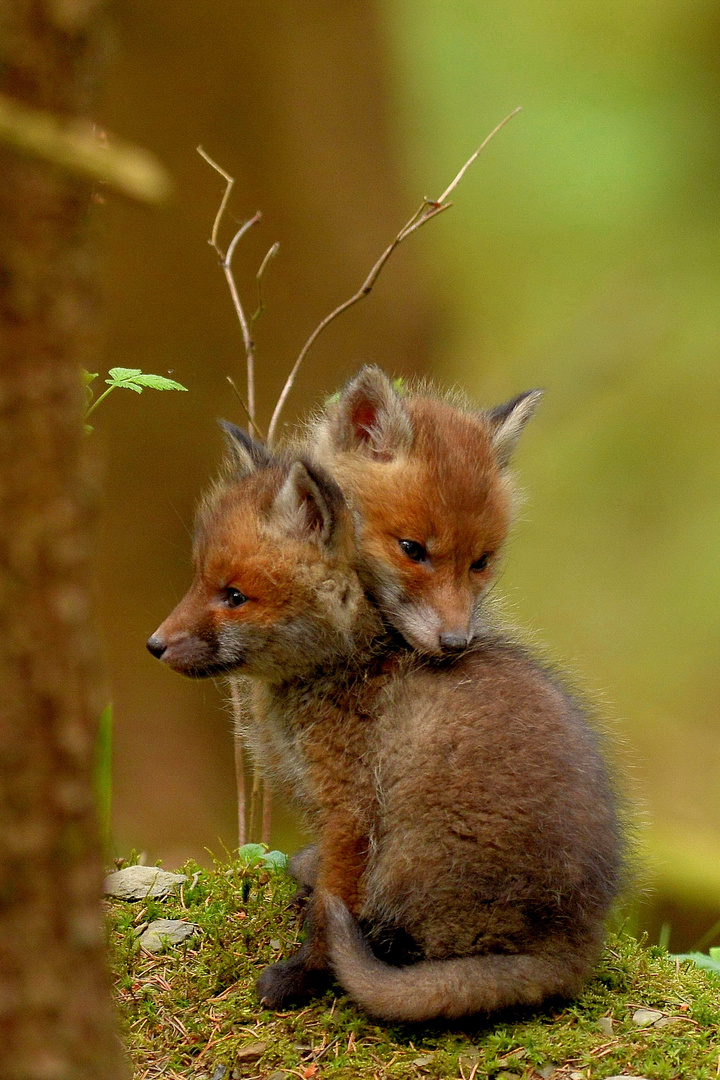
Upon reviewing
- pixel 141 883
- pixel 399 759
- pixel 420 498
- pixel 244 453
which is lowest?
pixel 141 883

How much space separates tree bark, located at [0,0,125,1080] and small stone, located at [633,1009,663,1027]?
1.63 metres

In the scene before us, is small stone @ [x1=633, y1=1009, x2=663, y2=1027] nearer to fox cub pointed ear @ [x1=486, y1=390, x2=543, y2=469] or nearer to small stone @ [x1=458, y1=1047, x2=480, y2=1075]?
small stone @ [x1=458, y1=1047, x2=480, y2=1075]

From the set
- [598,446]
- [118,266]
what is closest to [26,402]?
[118,266]

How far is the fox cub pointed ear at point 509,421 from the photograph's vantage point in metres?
3.37

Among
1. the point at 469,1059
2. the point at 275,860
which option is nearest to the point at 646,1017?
the point at 469,1059

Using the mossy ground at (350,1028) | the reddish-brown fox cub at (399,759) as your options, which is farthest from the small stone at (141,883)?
the reddish-brown fox cub at (399,759)

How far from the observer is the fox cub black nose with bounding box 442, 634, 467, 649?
2.74 meters

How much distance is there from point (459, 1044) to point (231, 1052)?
50 centimetres

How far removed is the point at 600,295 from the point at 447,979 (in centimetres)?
547

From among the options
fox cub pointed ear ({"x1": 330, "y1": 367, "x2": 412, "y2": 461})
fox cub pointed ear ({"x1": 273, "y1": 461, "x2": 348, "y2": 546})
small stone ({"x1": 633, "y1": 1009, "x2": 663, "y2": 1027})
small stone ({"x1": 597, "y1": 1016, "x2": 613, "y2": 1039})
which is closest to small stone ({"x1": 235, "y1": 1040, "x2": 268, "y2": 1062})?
small stone ({"x1": 597, "y1": 1016, "x2": 613, "y2": 1039})

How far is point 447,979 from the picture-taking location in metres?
2.34

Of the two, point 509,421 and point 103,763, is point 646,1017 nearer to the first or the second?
point 103,763

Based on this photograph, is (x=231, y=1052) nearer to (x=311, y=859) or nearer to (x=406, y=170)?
(x=311, y=859)

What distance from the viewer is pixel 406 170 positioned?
6.34 m
